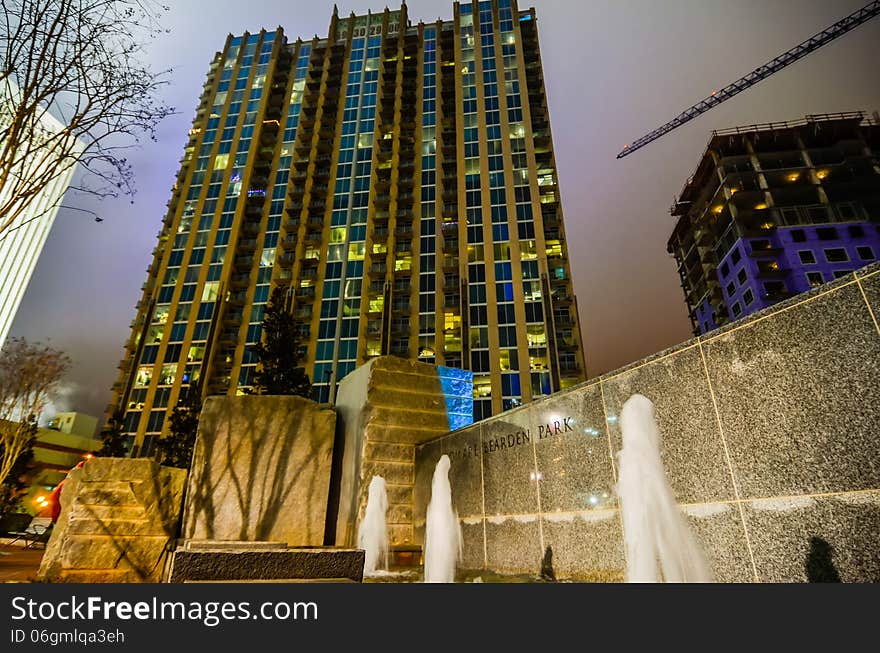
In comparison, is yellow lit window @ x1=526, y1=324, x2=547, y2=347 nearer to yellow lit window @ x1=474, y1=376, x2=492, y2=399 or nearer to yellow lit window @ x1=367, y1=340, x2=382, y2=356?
yellow lit window @ x1=474, y1=376, x2=492, y2=399

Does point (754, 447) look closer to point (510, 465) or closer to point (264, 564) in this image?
point (510, 465)

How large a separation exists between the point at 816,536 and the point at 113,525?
6.66 m

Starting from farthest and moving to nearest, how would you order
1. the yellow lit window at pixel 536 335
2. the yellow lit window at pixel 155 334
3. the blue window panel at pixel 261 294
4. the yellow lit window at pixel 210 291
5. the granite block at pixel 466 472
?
the blue window panel at pixel 261 294
the yellow lit window at pixel 210 291
the yellow lit window at pixel 155 334
the yellow lit window at pixel 536 335
the granite block at pixel 466 472

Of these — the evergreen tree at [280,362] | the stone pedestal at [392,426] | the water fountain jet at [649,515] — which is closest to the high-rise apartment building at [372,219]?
the evergreen tree at [280,362]

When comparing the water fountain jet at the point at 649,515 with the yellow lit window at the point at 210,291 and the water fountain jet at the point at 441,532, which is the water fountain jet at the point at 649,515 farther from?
the yellow lit window at the point at 210,291

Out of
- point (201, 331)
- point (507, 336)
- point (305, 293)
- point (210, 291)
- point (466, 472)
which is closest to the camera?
point (466, 472)

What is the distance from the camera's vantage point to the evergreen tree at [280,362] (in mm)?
26406

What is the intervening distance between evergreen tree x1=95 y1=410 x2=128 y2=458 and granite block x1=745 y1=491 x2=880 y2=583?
44190 mm

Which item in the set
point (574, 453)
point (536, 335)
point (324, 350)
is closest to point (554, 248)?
point (536, 335)

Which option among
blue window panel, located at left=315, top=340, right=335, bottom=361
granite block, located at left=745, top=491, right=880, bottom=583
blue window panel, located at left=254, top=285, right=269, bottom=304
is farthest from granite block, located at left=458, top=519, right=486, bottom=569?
blue window panel, located at left=254, top=285, right=269, bottom=304

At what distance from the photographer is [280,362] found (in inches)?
1076

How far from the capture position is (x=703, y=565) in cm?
306

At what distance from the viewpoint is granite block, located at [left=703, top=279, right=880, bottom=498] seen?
2412 mm
